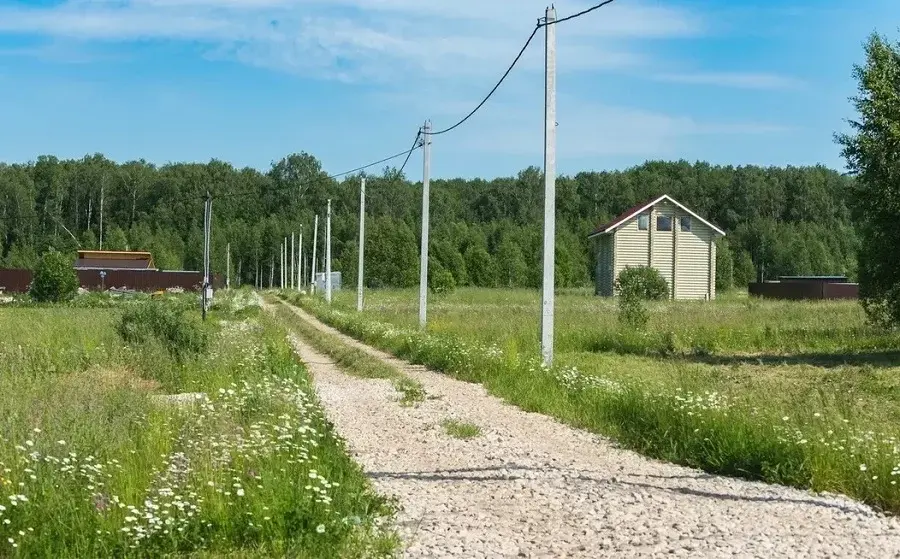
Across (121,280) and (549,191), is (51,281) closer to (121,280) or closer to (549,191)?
(121,280)

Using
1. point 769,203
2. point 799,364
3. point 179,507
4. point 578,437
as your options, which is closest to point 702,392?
point 578,437

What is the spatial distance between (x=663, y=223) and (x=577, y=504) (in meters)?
51.3

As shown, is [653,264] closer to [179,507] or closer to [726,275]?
[726,275]

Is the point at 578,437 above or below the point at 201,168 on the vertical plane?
below

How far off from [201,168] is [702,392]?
4462 inches

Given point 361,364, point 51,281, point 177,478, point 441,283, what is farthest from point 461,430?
point 441,283

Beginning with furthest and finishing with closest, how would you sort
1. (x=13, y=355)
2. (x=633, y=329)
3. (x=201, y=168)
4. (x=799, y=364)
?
(x=201, y=168) < (x=633, y=329) < (x=799, y=364) < (x=13, y=355)

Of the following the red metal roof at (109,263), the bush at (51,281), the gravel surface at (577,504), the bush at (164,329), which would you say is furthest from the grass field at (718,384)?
the red metal roof at (109,263)

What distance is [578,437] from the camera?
1058 cm

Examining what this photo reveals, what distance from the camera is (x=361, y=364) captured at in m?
19.4

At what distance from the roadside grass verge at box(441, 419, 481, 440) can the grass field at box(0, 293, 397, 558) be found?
145cm

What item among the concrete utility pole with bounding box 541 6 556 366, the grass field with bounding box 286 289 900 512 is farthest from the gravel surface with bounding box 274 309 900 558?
the concrete utility pole with bounding box 541 6 556 366

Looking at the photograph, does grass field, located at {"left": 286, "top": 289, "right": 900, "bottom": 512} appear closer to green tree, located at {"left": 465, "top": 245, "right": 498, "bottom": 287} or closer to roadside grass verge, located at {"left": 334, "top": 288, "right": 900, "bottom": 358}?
roadside grass verge, located at {"left": 334, "top": 288, "right": 900, "bottom": 358}

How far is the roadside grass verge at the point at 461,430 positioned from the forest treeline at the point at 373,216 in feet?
273
